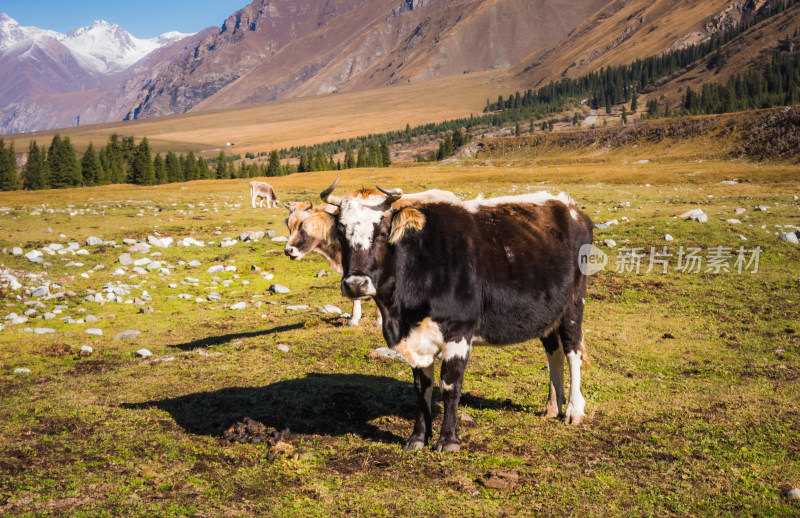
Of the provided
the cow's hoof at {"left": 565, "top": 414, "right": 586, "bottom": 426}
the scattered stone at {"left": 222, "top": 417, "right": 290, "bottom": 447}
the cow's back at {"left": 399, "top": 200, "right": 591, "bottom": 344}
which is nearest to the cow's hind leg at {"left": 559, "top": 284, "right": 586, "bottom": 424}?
the cow's hoof at {"left": 565, "top": 414, "right": 586, "bottom": 426}

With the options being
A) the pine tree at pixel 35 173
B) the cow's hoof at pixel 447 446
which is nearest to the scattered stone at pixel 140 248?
the cow's hoof at pixel 447 446

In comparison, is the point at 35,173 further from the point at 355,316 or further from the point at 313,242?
the point at 355,316

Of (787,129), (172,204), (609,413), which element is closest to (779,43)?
(787,129)

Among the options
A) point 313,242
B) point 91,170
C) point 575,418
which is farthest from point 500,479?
point 91,170

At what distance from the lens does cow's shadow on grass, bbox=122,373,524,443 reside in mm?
7797

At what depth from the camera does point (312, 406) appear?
846 cm

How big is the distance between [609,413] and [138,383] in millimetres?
8144

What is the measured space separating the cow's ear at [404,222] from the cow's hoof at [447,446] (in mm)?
2808

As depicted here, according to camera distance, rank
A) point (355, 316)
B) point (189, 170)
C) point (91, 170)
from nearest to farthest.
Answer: point (355, 316)
point (91, 170)
point (189, 170)

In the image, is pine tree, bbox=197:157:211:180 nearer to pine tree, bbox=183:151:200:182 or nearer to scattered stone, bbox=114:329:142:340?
pine tree, bbox=183:151:200:182

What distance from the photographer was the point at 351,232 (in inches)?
285

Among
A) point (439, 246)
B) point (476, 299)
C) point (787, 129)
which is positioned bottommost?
point (476, 299)

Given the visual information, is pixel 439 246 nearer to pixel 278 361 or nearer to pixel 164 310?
pixel 278 361

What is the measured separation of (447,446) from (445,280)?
222 centimetres
